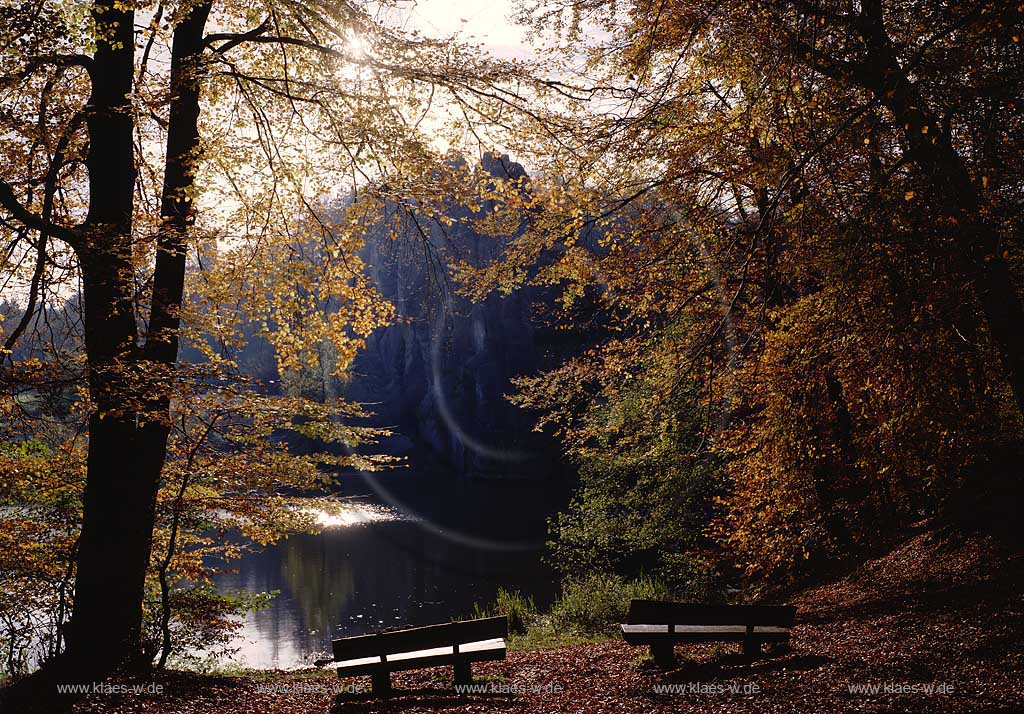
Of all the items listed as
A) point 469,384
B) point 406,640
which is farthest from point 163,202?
point 469,384

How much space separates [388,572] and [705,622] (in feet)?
62.8

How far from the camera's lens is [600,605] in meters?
14.1

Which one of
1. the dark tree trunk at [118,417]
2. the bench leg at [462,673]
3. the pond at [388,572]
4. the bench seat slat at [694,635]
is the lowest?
the pond at [388,572]

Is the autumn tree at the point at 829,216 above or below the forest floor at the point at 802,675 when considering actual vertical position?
above

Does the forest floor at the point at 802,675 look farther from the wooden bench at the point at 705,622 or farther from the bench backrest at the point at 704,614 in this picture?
the bench backrest at the point at 704,614

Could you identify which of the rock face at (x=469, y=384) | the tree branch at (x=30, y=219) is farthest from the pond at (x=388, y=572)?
the rock face at (x=469, y=384)

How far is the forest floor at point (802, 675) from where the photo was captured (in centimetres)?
494

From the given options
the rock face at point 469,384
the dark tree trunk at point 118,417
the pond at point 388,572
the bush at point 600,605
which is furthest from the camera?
the rock face at point 469,384

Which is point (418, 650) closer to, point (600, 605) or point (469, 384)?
point (600, 605)

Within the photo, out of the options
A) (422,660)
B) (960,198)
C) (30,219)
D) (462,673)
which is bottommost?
(462,673)

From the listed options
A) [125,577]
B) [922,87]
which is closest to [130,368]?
[125,577]

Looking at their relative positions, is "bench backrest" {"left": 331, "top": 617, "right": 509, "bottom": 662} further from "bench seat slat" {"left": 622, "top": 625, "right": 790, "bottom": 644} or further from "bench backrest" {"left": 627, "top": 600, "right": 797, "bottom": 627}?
"bench backrest" {"left": 627, "top": 600, "right": 797, "bottom": 627}

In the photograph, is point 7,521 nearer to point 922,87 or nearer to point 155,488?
point 155,488

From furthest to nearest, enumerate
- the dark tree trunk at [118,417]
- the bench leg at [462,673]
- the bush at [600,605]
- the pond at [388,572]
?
the pond at [388,572], the bush at [600,605], the bench leg at [462,673], the dark tree trunk at [118,417]
